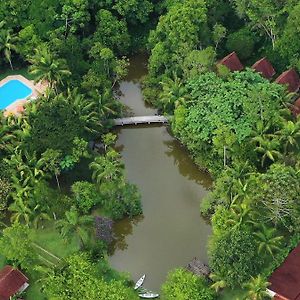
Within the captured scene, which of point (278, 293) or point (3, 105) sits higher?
point (3, 105)

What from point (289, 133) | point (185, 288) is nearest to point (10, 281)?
point (185, 288)

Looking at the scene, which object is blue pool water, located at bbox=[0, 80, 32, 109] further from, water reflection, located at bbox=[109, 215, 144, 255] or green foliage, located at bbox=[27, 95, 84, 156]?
water reflection, located at bbox=[109, 215, 144, 255]

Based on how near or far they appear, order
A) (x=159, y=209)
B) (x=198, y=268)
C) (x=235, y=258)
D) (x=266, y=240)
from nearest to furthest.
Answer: (x=235, y=258)
(x=266, y=240)
(x=198, y=268)
(x=159, y=209)

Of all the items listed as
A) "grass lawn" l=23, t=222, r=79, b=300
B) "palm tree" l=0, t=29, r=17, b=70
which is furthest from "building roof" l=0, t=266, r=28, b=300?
"palm tree" l=0, t=29, r=17, b=70

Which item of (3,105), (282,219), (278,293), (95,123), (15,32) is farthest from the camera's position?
(15,32)

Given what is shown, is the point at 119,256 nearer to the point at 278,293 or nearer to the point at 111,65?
the point at 278,293

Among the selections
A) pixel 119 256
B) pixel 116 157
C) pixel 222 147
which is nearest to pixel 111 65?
pixel 116 157

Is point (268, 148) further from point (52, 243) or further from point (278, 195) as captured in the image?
point (52, 243)
